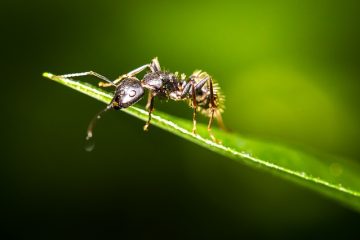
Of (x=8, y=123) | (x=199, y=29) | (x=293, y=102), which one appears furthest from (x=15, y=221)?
(x=293, y=102)

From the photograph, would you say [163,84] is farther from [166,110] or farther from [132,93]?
[166,110]

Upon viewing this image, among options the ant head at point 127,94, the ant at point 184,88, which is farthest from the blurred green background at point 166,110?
the ant head at point 127,94

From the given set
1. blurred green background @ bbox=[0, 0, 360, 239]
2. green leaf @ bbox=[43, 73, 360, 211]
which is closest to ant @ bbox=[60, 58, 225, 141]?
green leaf @ bbox=[43, 73, 360, 211]

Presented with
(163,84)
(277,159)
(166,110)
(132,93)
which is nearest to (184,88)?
(163,84)

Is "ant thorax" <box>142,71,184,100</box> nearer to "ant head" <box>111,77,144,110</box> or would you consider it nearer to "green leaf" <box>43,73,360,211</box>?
"ant head" <box>111,77,144,110</box>

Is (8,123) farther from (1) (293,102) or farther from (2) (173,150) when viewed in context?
(1) (293,102)

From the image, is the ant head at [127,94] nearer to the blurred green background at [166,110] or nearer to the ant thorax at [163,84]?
the ant thorax at [163,84]
